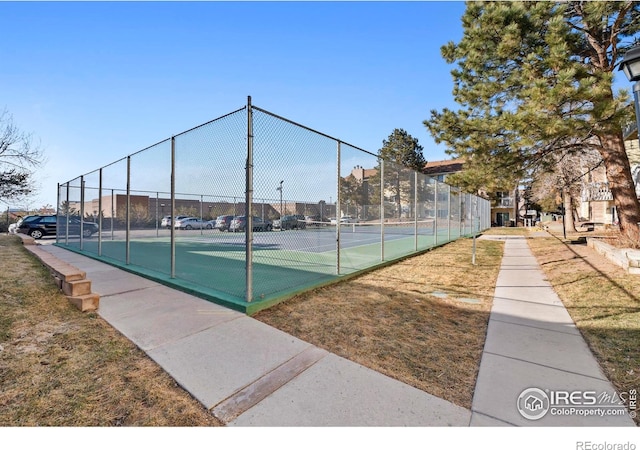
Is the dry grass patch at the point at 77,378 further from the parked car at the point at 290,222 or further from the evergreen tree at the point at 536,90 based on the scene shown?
the evergreen tree at the point at 536,90

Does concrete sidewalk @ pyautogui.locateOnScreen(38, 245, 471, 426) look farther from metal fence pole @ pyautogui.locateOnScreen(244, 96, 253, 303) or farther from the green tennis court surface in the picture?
metal fence pole @ pyautogui.locateOnScreen(244, 96, 253, 303)

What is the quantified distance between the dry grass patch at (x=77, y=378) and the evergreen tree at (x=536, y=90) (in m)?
7.73

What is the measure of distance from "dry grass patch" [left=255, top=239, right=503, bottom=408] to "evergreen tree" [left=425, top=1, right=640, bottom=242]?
12.8ft

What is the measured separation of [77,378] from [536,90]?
8.53m

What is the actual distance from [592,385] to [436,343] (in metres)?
1.21

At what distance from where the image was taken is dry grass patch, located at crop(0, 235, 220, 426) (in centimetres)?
191

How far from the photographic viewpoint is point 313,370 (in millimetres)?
2520

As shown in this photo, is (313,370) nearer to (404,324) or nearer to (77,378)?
(404,324)

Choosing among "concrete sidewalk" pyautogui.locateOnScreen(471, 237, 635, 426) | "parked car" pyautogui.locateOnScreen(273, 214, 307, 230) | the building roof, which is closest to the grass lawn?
"concrete sidewalk" pyautogui.locateOnScreen(471, 237, 635, 426)

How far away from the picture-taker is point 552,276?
664cm

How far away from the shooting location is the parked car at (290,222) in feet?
16.3

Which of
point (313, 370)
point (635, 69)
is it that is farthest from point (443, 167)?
point (313, 370)

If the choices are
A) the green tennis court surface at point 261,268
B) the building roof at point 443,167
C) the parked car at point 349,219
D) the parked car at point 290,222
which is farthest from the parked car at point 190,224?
the building roof at point 443,167

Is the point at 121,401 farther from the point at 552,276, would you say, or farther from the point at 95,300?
the point at 552,276
